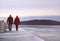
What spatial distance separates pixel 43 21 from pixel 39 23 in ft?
5.75

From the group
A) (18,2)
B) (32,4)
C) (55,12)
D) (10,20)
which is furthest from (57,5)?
(10,20)

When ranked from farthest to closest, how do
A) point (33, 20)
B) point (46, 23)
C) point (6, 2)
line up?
point (46, 23) → point (33, 20) → point (6, 2)

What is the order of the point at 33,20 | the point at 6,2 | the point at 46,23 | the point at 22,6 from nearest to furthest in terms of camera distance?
1. the point at 6,2
2. the point at 22,6
3. the point at 33,20
4. the point at 46,23

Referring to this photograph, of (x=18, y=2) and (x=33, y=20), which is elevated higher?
(x=18, y=2)

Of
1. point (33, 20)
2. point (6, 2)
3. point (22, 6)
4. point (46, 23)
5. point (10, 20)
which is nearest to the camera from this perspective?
point (10, 20)

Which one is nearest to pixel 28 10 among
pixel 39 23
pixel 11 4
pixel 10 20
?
pixel 11 4

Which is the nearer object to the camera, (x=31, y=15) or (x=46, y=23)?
(x=31, y=15)

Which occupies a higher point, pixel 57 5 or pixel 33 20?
pixel 57 5

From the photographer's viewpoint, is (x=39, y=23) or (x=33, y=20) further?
(x=39, y=23)

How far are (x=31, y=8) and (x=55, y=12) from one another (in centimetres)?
303

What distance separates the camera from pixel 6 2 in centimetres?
2603

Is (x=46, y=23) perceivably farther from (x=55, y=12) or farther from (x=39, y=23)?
(x=55, y=12)

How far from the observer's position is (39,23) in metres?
33.3

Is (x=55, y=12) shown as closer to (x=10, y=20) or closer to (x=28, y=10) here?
(x=28, y=10)
